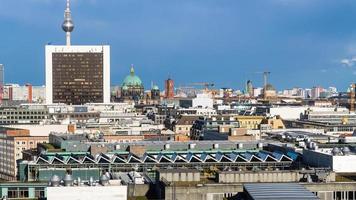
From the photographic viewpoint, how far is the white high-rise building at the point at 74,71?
19362 centimetres

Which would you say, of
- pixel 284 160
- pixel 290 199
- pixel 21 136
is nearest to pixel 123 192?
pixel 290 199

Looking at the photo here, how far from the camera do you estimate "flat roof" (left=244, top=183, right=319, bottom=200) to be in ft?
148

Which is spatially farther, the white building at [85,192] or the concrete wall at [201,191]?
the concrete wall at [201,191]

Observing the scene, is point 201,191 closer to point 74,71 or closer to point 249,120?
point 249,120

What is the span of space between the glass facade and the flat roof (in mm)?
147000

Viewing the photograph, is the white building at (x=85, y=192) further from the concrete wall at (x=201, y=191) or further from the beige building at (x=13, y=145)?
the beige building at (x=13, y=145)

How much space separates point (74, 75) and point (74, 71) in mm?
963

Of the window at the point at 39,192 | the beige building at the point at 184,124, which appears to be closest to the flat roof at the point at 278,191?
the window at the point at 39,192

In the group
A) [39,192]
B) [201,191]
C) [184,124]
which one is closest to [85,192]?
[201,191]


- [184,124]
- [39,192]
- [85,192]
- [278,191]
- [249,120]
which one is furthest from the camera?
[184,124]

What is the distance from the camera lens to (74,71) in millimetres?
193875

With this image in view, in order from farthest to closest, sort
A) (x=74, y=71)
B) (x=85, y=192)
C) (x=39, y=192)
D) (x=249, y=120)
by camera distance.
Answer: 1. (x=74, y=71)
2. (x=249, y=120)
3. (x=39, y=192)
4. (x=85, y=192)

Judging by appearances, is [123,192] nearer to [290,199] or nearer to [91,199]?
[91,199]

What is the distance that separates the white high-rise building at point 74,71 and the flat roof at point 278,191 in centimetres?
14694
